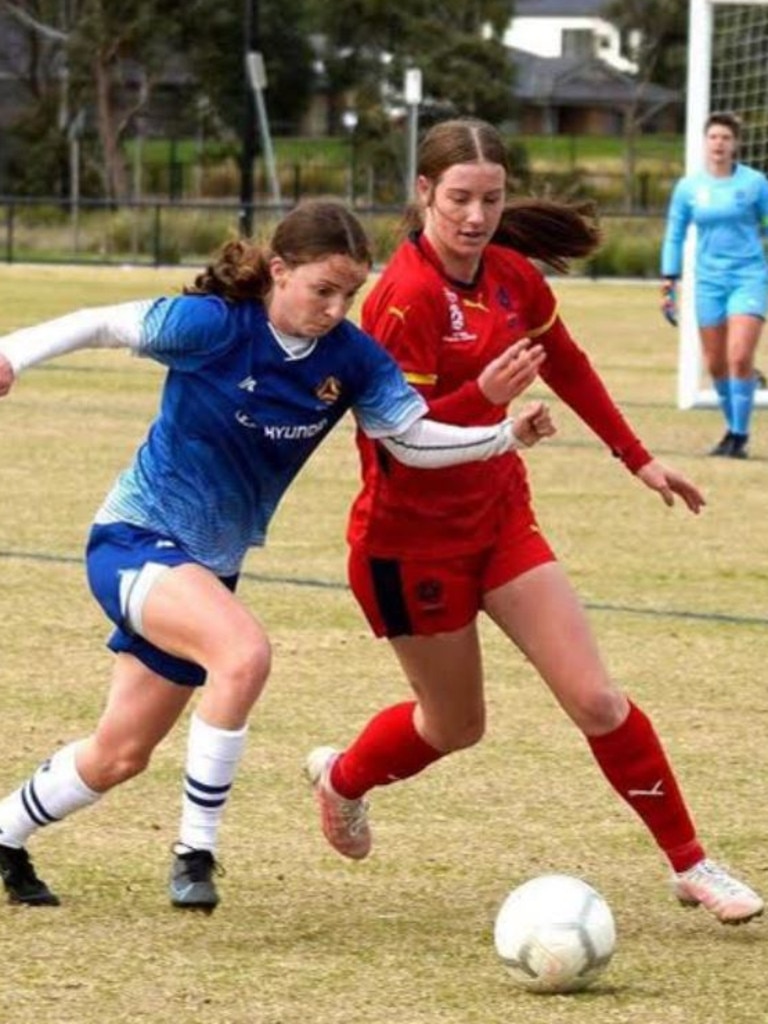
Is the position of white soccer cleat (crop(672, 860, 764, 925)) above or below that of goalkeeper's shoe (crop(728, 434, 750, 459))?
above

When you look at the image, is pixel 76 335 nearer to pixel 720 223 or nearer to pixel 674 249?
pixel 674 249

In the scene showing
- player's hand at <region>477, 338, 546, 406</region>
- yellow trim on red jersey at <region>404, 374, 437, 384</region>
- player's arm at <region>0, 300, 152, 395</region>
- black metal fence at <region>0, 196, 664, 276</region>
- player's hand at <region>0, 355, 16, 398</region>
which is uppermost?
player's arm at <region>0, 300, 152, 395</region>

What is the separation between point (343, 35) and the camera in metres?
63.4

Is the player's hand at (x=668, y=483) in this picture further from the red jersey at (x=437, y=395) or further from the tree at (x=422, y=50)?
the tree at (x=422, y=50)

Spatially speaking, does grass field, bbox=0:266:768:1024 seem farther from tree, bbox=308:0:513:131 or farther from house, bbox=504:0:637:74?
house, bbox=504:0:637:74

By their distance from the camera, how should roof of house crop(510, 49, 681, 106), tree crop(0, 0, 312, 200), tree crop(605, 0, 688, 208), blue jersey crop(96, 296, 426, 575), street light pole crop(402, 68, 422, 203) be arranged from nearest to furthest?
1. blue jersey crop(96, 296, 426, 575)
2. street light pole crop(402, 68, 422, 203)
3. tree crop(0, 0, 312, 200)
4. tree crop(605, 0, 688, 208)
5. roof of house crop(510, 49, 681, 106)

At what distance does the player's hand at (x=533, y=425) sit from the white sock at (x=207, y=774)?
0.85m

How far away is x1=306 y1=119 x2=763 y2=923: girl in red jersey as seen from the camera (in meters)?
5.94

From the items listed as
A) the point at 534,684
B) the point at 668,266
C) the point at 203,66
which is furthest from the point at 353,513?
the point at 203,66

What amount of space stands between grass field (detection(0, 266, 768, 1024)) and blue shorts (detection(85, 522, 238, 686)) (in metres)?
0.54

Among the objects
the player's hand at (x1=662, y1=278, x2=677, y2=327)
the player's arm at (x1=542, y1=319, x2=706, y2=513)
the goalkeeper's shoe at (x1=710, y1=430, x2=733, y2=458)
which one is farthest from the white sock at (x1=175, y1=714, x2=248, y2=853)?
the player's hand at (x1=662, y1=278, x2=677, y2=327)

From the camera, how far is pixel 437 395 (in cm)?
605

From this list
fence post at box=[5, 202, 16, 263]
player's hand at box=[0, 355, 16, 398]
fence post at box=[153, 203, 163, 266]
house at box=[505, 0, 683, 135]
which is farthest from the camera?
house at box=[505, 0, 683, 135]

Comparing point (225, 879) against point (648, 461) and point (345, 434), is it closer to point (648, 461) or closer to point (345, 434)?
point (648, 461)
